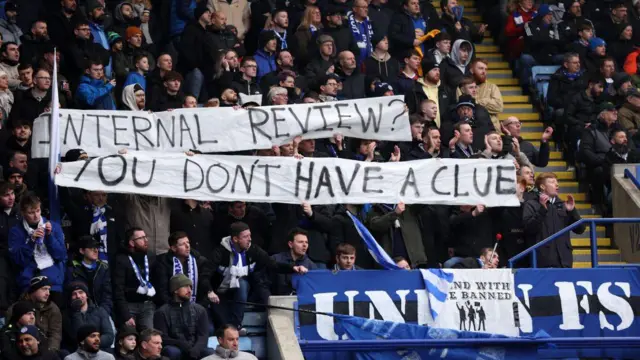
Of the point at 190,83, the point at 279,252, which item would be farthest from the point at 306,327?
the point at 190,83

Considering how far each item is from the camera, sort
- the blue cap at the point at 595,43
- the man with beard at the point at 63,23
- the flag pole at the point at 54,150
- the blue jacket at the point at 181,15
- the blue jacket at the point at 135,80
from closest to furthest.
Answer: the flag pole at the point at 54,150 → the blue jacket at the point at 135,80 → the man with beard at the point at 63,23 → the blue jacket at the point at 181,15 → the blue cap at the point at 595,43

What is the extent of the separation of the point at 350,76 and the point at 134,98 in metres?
3.61

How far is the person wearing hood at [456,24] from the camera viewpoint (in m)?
26.7

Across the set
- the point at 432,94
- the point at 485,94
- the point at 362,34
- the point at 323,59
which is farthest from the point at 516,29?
the point at 323,59

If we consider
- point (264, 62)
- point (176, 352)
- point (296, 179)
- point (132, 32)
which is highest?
point (132, 32)

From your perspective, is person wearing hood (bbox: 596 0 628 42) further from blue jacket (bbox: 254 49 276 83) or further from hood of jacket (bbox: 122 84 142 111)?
hood of jacket (bbox: 122 84 142 111)

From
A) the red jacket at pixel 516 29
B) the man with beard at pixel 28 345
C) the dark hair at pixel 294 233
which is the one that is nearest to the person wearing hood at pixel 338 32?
the red jacket at pixel 516 29

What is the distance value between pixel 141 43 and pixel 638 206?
22.6 ft

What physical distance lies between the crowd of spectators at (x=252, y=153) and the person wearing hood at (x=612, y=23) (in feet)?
0.09

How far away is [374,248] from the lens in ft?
67.5

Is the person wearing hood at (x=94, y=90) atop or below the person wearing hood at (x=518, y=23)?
below

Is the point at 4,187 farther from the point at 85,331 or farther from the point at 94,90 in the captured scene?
the point at 94,90

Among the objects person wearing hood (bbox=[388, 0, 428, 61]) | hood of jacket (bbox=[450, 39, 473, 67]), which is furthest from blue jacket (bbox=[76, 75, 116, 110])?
hood of jacket (bbox=[450, 39, 473, 67])

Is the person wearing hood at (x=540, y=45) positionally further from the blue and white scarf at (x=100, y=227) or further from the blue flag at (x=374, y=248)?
the blue and white scarf at (x=100, y=227)
